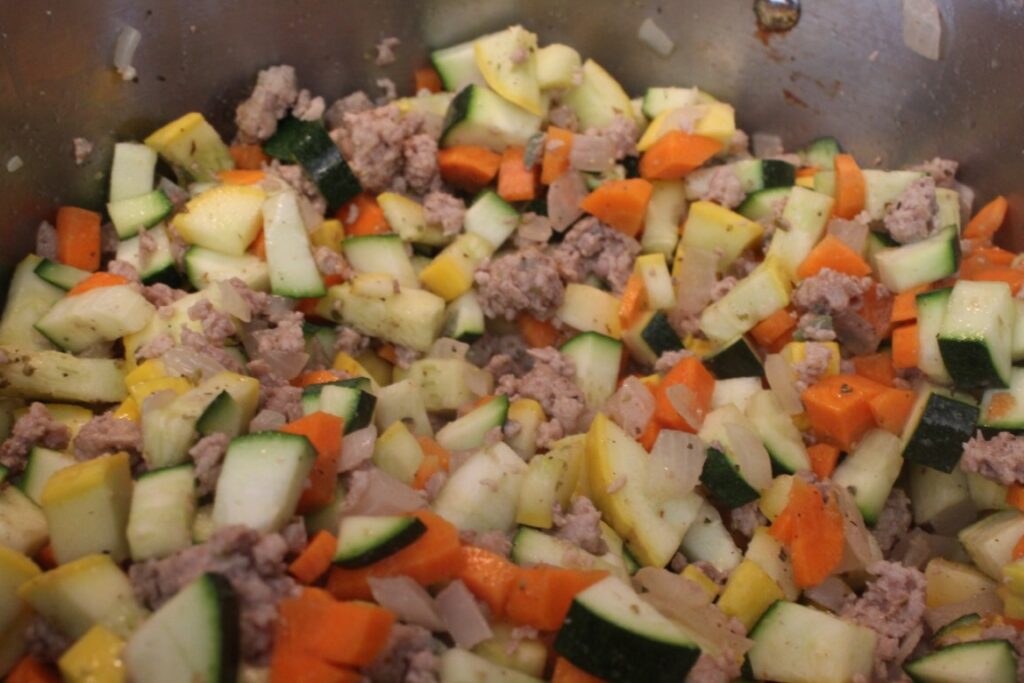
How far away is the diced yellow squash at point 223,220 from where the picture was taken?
2.91 m

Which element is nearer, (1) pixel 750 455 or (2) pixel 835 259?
(1) pixel 750 455

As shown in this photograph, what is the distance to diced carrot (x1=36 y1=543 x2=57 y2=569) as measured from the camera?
227 centimetres

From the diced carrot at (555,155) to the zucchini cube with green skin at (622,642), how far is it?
59.5 inches

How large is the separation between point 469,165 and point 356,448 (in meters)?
1.16

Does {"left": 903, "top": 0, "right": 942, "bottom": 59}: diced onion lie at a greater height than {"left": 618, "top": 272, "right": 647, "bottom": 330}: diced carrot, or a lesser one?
greater

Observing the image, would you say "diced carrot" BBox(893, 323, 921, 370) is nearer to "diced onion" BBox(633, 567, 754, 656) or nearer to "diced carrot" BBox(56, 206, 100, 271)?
"diced onion" BBox(633, 567, 754, 656)

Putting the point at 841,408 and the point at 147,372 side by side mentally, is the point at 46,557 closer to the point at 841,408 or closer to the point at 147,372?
the point at 147,372

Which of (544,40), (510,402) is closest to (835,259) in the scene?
(510,402)

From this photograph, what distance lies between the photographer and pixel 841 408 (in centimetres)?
271

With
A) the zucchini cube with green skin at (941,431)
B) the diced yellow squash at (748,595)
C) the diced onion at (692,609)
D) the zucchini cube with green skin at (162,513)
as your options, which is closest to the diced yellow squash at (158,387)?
the zucchini cube with green skin at (162,513)

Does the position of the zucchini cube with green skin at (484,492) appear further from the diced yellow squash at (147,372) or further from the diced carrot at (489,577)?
the diced yellow squash at (147,372)

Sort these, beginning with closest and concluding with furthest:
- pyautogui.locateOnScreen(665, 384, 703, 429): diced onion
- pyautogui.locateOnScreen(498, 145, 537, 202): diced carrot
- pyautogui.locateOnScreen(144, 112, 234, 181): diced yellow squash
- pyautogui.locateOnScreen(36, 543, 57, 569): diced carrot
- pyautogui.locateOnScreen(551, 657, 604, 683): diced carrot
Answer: pyautogui.locateOnScreen(551, 657, 604, 683): diced carrot < pyautogui.locateOnScreen(36, 543, 57, 569): diced carrot < pyautogui.locateOnScreen(665, 384, 703, 429): diced onion < pyautogui.locateOnScreen(144, 112, 234, 181): diced yellow squash < pyautogui.locateOnScreen(498, 145, 537, 202): diced carrot

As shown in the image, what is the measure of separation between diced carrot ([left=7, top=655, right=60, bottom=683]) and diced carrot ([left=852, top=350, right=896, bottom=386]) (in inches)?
90.9

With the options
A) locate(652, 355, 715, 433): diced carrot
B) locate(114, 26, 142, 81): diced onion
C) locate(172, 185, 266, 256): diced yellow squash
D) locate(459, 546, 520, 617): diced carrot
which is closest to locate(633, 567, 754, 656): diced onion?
locate(459, 546, 520, 617): diced carrot
